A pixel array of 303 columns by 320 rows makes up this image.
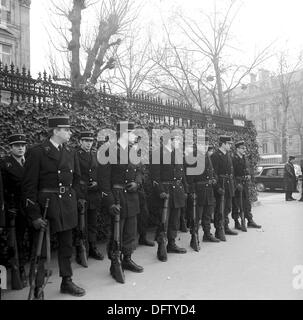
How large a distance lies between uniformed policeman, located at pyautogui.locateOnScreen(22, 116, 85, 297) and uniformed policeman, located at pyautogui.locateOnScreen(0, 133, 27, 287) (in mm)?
657

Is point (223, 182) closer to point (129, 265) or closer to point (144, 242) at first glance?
point (144, 242)

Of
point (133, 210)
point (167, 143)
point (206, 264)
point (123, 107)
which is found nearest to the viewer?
point (133, 210)

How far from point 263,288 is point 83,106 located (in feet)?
14.1

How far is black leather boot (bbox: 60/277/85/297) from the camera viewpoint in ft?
14.6

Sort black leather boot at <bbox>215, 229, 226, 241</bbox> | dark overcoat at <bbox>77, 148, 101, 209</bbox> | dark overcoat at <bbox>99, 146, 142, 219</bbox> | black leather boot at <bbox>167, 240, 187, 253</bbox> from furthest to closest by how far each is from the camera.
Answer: black leather boot at <bbox>215, 229, 226, 241</bbox> → black leather boot at <bbox>167, 240, 187, 253</bbox> → dark overcoat at <bbox>77, 148, 101, 209</bbox> → dark overcoat at <bbox>99, 146, 142, 219</bbox>

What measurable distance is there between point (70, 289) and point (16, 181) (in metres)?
1.54

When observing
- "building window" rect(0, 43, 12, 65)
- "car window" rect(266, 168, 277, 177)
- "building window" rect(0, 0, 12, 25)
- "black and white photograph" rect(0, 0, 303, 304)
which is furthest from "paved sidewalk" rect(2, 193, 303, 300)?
"building window" rect(0, 0, 12, 25)

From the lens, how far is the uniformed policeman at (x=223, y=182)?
25.2 ft

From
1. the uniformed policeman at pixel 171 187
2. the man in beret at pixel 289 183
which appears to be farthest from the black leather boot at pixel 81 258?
the man in beret at pixel 289 183

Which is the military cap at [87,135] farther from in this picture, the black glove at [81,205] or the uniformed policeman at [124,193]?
the black glove at [81,205]

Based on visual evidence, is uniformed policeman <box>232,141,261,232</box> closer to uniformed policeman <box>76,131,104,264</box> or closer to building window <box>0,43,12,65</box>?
uniformed policeman <box>76,131,104,264</box>
